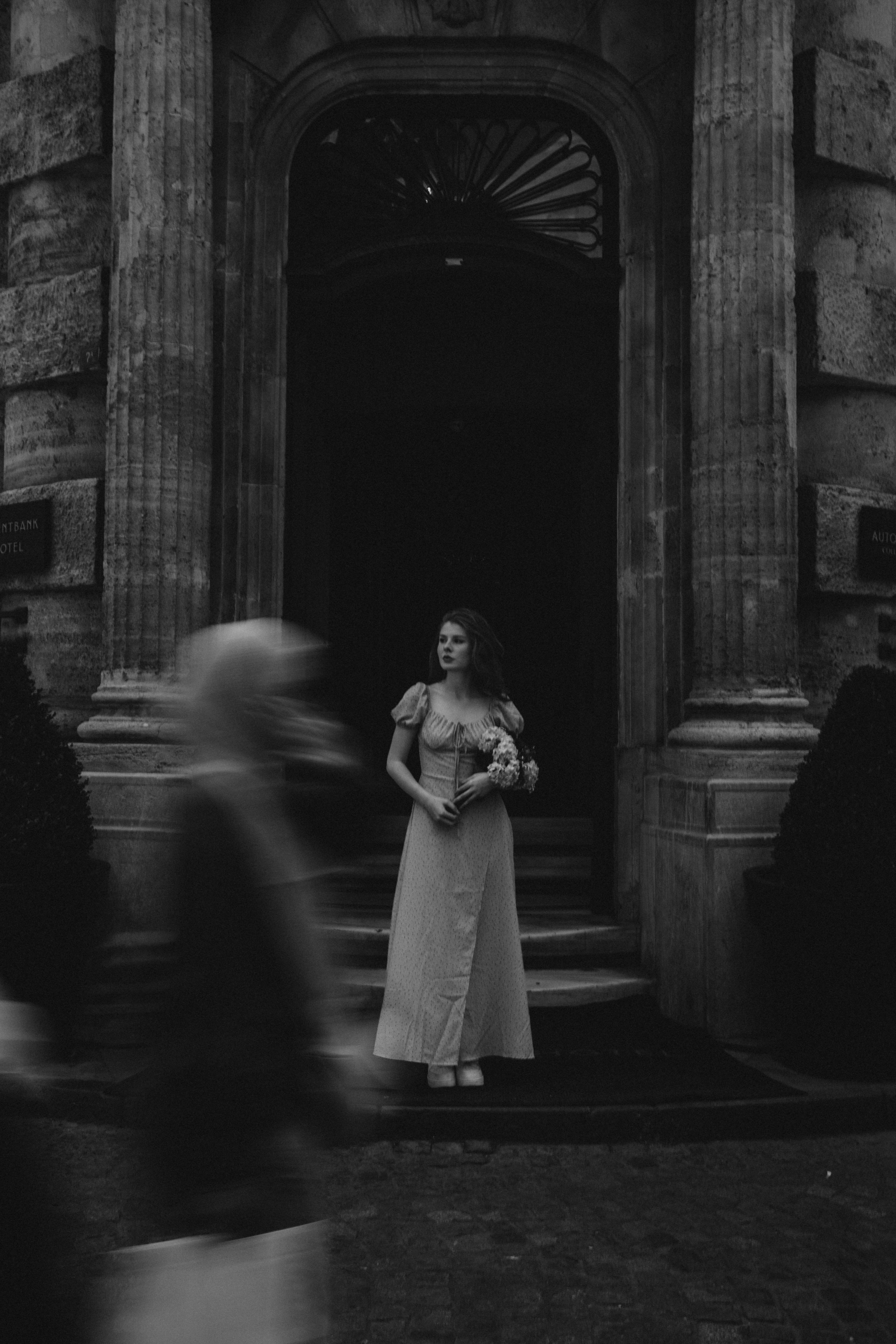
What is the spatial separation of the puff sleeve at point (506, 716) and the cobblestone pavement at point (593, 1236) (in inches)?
68.7

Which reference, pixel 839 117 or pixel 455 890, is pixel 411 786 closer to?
pixel 455 890

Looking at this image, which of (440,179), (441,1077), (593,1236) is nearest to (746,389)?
(440,179)

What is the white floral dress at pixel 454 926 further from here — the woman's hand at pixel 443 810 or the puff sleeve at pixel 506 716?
the woman's hand at pixel 443 810

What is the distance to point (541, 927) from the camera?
7.48m

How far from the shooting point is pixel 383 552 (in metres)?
9.57

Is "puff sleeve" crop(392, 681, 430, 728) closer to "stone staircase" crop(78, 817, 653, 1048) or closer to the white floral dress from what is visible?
the white floral dress

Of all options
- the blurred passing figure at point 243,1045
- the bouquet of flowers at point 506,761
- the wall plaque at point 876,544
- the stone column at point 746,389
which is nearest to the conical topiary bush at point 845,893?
the stone column at point 746,389

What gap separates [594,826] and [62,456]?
4.12 m

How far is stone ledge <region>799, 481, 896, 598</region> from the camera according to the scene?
24.4 feet

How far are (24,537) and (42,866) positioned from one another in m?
Result: 2.88

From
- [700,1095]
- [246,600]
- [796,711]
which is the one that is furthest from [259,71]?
[700,1095]

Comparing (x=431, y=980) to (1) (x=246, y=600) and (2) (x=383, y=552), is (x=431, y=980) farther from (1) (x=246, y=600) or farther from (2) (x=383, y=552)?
(2) (x=383, y=552)

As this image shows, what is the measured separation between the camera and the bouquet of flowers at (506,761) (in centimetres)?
528

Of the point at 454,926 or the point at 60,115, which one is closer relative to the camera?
the point at 454,926
